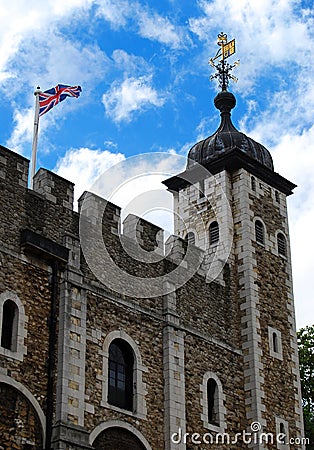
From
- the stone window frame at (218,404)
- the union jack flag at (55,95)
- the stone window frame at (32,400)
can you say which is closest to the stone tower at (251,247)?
the stone window frame at (218,404)

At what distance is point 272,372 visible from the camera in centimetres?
2703

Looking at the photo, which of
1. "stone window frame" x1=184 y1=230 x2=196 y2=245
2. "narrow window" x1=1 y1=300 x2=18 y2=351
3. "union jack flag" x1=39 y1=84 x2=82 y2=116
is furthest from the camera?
"stone window frame" x1=184 y1=230 x2=196 y2=245

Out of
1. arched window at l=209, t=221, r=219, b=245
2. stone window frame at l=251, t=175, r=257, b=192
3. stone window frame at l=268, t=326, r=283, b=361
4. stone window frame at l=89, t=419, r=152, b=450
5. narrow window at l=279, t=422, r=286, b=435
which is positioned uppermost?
stone window frame at l=251, t=175, r=257, b=192

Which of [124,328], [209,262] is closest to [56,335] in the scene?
[124,328]

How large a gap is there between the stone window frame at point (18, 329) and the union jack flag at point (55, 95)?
7.29 metres

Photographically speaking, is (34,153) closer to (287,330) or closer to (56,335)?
(56,335)

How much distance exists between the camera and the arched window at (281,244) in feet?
97.4

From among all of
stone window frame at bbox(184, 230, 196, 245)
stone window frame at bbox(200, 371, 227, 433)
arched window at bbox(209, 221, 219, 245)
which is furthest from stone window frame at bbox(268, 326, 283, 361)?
stone window frame at bbox(184, 230, 196, 245)

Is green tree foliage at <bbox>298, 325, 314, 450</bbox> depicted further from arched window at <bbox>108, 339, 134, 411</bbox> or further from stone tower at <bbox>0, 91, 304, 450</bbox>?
arched window at <bbox>108, 339, 134, 411</bbox>

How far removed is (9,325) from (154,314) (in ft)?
16.3

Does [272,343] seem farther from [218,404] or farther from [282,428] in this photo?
[218,404]

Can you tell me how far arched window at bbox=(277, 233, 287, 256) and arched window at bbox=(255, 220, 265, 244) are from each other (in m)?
0.94

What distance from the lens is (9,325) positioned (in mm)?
20328

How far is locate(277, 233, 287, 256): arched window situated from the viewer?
1169 inches
